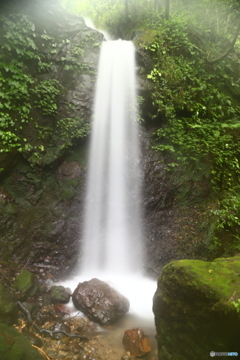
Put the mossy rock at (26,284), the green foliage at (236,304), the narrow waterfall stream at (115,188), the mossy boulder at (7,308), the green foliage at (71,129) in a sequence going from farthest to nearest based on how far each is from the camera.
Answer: the green foliage at (71,129)
the narrow waterfall stream at (115,188)
the mossy rock at (26,284)
the mossy boulder at (7,308)
the green foliage at (236,304)

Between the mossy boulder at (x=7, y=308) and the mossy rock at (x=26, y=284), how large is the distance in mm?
415

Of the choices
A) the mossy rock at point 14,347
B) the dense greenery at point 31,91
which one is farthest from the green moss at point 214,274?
the dense greenery at point 31,91

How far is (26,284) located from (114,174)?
442 cm

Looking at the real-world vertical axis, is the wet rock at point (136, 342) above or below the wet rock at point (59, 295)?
below

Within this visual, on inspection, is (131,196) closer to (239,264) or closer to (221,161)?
(221,161)

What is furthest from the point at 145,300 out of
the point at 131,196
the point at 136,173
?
the point at 136,173

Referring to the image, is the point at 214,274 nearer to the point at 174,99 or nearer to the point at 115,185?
the point at 115,185

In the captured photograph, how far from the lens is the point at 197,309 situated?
108 inches

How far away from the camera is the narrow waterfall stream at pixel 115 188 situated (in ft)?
20.5

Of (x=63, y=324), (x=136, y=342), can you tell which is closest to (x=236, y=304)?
(x=136, y=342)

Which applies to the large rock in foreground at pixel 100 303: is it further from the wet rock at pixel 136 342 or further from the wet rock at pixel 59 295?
the wet rock at pixel 136 342

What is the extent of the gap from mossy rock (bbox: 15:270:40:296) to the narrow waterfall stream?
101cm

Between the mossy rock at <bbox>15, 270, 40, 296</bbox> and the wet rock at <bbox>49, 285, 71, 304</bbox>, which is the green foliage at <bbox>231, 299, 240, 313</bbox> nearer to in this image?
the wet rock at <bbox>49, 285, 71, 304</bbox>

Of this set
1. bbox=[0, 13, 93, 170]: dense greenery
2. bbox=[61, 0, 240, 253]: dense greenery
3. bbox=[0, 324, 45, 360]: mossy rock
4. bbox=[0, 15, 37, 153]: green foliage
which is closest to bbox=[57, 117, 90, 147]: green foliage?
bbox=[0, 13, 93, 170]: dense greenery
